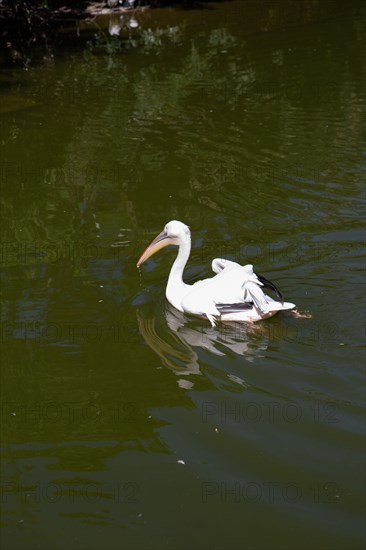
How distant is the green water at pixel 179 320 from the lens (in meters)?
4.77

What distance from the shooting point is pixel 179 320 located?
22.5 feet

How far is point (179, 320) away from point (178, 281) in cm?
34

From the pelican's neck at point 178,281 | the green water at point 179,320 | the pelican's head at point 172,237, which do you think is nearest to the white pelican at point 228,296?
the pelican's neck at point 178,281

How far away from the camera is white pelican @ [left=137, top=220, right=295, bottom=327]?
21.2 feet

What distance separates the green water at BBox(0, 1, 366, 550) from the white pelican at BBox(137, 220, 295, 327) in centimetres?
→ 13

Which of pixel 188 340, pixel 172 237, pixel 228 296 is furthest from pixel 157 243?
pixel 188 340

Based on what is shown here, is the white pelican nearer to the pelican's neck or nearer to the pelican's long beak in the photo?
the pelican's neck

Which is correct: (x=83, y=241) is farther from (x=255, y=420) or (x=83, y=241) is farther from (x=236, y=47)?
(x=236, y=47)

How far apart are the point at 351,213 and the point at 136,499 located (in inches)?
173

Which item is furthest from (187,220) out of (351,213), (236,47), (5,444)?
(236,47)

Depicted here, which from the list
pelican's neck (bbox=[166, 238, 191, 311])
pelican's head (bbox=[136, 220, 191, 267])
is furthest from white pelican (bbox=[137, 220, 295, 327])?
pelican's head (bbox=[136, 220, 191, 267])

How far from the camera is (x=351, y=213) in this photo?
831 centimetres

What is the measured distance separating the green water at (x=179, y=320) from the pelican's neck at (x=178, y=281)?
0.49ft

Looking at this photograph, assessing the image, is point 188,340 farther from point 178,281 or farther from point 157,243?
point 157,243
